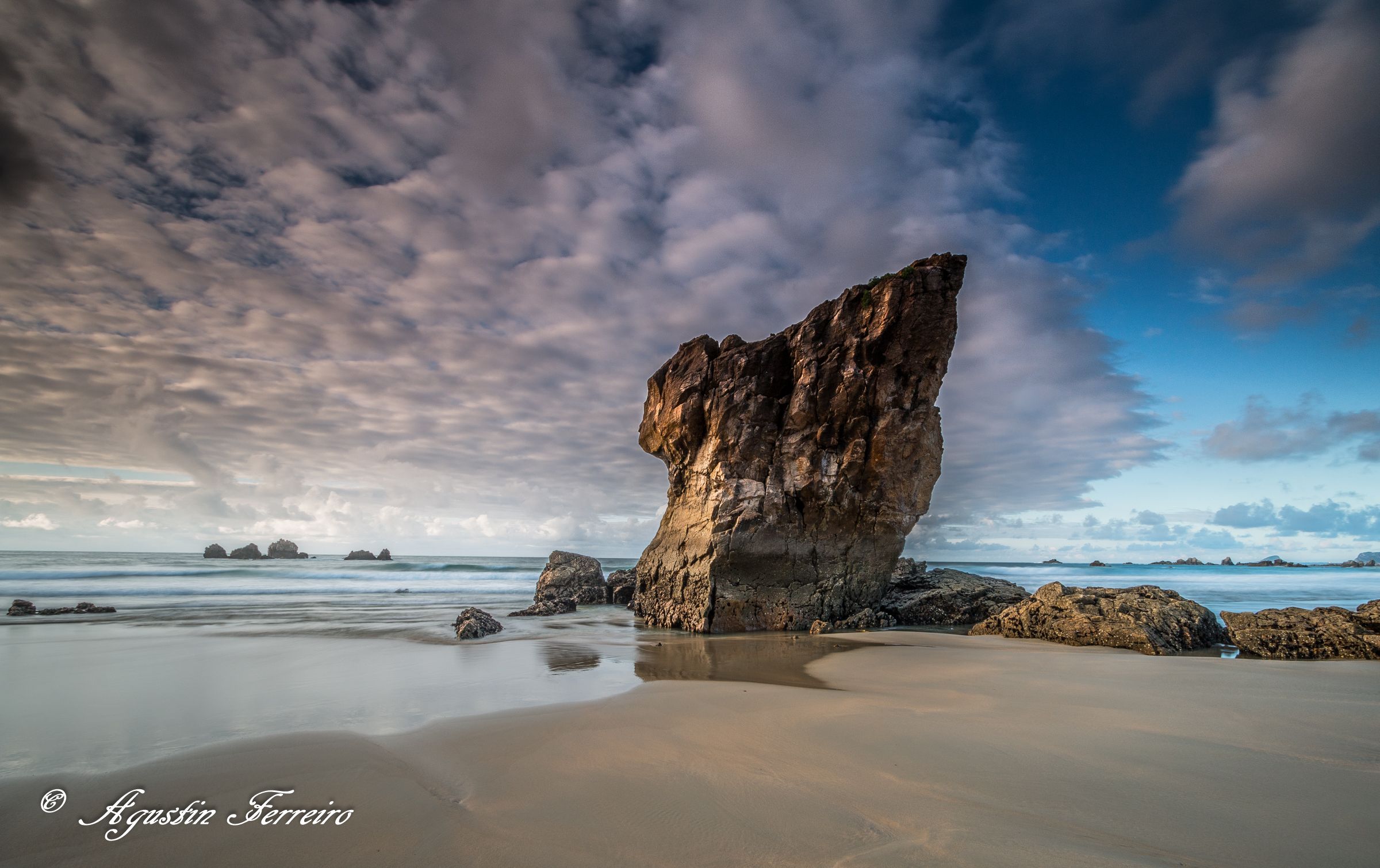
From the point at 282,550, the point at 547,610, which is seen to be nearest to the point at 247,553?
the point at 282,550

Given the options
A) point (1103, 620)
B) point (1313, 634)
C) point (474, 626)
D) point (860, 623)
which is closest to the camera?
point (1313, 634)

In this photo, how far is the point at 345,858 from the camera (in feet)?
10.2

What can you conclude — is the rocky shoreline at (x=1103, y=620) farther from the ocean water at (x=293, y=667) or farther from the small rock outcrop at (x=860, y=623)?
the ocean water at (x=293, y=667)

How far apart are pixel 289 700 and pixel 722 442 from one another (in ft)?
→ 36.3

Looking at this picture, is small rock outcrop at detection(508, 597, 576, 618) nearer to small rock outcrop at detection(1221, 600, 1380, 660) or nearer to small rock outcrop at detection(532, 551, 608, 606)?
small rock outcrop at detection(532, 551, 608, 606)

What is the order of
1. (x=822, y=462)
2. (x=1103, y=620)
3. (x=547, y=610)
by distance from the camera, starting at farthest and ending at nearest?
(x=547, y=610), (x=822, y=462), (x=1103, y=620)

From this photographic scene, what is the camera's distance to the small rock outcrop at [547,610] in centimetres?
2060

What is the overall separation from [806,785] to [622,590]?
22.0 m

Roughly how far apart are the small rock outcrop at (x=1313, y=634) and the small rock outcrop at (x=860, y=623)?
7.19 m

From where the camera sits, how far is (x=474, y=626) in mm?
13883

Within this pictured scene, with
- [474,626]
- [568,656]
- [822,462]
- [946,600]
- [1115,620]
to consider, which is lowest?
[568,656]

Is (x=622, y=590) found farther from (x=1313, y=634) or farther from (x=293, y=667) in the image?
(x=1313, y=634)

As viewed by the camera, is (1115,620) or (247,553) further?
(247,553)

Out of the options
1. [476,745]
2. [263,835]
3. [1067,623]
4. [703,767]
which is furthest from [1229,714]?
[263,835]
